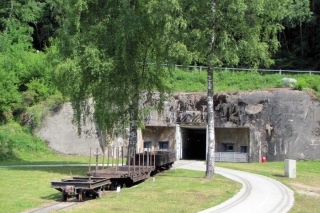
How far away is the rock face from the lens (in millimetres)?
31562

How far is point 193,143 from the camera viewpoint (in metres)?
41.5

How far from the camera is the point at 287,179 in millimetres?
21516

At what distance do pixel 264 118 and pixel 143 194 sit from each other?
62.2 feet

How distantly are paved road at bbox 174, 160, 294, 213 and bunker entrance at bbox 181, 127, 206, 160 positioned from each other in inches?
649

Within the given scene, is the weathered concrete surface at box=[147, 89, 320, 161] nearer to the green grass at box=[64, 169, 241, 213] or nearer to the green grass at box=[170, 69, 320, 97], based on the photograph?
the green grass at box=[170, 69, 320, 97]

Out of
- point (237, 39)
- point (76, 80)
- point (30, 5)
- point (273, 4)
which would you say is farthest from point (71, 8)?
point (30, 5)

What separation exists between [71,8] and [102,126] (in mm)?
6757

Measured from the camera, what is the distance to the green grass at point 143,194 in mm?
13271

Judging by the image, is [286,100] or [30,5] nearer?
[286,100]

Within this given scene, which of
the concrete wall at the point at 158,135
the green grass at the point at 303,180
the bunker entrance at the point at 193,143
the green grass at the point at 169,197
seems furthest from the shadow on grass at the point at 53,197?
the bunker entrance at the point at 193,143

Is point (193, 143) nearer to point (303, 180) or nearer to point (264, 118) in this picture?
point (264, 118)

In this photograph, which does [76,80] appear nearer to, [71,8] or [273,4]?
[71,8]

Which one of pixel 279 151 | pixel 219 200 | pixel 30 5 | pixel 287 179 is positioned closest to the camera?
pixel 219 200

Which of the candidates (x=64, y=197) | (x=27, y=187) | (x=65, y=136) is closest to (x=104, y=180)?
(x=64, y=197)
